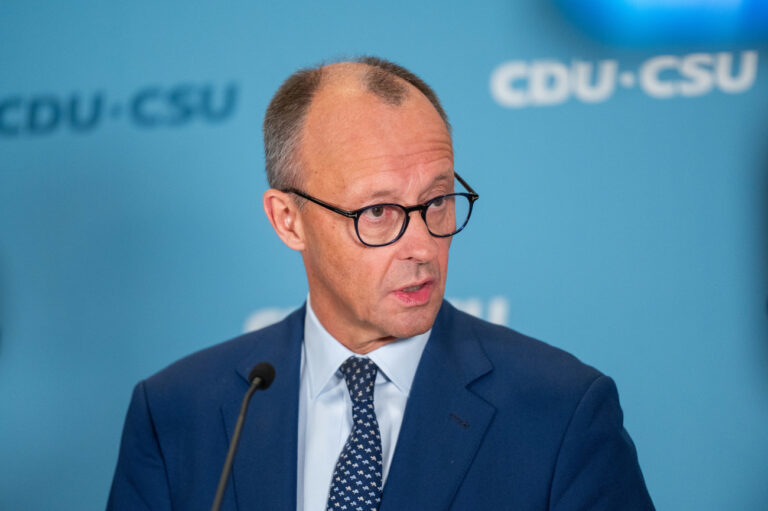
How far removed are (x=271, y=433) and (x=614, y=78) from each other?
1.34 metres

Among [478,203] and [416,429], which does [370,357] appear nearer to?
[416,429]

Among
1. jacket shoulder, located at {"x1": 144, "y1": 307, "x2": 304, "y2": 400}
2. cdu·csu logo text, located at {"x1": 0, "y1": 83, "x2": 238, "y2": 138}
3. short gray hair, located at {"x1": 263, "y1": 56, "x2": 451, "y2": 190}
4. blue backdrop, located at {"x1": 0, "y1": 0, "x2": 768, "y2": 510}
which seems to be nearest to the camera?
short gray hair, located at {"x1": 263, "y1": 56, "x2": 451, "y2": 190}

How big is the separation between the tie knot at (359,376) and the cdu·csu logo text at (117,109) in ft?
4.17

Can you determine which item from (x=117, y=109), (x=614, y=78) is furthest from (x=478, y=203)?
(x=117, y=109)

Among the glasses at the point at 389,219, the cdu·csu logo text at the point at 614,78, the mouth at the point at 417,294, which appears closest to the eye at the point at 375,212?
the glasses at the point at 389,219

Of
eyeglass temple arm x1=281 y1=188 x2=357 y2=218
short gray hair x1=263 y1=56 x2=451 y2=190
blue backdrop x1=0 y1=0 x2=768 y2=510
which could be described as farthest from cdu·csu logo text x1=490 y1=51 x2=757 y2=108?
eyeglass temple arm x1=281 y1=188 x2=357 y2=218

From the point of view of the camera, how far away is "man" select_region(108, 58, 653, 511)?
1654 mm

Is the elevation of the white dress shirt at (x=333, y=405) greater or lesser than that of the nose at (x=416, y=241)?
lesser

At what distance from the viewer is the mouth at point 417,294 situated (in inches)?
65.9

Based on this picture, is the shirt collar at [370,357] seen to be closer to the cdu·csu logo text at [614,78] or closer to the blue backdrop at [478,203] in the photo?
the blue backdrop at [478,203]

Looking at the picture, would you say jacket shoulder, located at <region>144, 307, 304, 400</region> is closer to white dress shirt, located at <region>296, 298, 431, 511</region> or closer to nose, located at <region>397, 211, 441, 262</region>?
white dress shirt, located at <region>296, 298, 431, 511</region>

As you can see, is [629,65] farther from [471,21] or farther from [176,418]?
[176,418]

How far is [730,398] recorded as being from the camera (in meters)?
2.33

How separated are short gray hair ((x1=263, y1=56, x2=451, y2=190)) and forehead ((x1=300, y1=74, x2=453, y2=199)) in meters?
0.02
